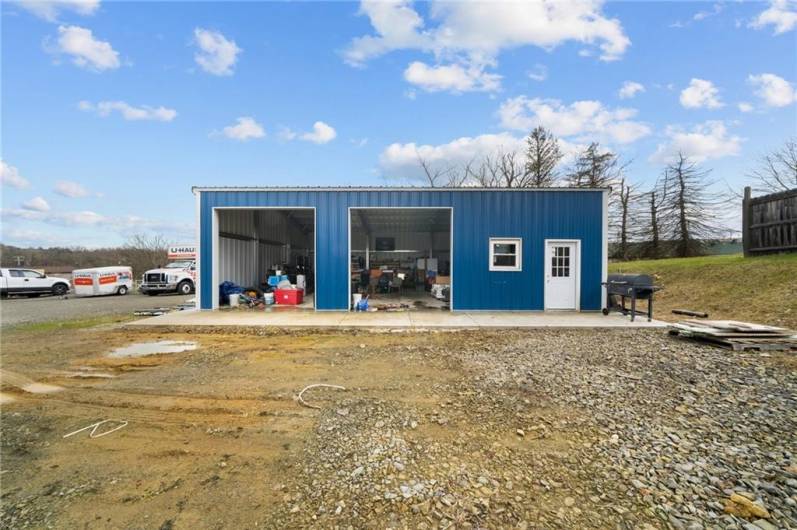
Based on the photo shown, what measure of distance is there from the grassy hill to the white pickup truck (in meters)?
25.4

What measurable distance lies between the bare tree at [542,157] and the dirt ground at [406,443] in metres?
21.6

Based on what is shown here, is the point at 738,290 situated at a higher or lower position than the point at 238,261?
lower

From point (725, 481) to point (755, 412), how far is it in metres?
1.70

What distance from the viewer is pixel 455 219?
9719 mm

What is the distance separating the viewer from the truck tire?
1714 centimetres

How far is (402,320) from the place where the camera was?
835 centimetres

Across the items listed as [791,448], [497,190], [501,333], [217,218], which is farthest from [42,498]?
[497,190]

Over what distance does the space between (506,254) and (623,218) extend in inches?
789

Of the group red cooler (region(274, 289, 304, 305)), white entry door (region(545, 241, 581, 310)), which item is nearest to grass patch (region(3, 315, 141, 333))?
red cooler (region(274, 289, 304, 305))

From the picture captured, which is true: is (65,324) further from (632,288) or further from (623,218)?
(623,218)

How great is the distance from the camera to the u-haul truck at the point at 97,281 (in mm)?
16281

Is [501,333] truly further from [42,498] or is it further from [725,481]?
[42,498]

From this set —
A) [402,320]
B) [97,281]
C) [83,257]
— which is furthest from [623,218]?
[83,257]

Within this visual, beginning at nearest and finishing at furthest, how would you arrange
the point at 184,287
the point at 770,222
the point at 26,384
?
the point at 26,384 → the point at 770,222 → the point at 184,287
